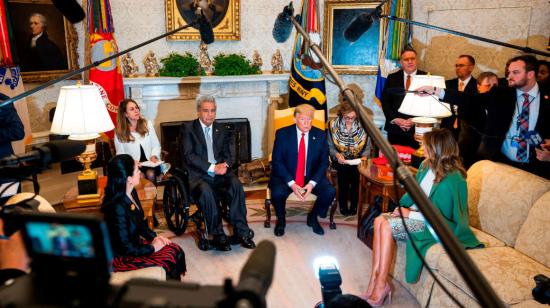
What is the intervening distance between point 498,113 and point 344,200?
181 centimetres

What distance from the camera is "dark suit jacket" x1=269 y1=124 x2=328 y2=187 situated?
15.0ft

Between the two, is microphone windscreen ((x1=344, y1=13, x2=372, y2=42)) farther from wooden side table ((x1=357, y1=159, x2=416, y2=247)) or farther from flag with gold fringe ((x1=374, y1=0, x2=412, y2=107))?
flag with gold fringe ((x1=374, y1=0, x2=412, y2=107))

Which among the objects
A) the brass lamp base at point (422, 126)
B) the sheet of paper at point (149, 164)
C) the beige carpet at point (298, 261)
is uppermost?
the brass lamp base at point (422, 126)

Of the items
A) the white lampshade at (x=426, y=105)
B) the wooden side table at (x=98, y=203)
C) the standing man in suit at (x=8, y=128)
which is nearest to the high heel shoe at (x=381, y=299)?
the white lampshade at (x=426, y=105)

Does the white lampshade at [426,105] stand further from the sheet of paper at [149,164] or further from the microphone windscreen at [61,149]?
the microphone windscreen at [61,149]

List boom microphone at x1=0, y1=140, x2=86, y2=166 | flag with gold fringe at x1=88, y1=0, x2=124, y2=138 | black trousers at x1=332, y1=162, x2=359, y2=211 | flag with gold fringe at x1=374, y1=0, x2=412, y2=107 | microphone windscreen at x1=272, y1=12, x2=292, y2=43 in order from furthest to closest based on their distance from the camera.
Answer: flag with gold fringe at x1=374, y1=0, x2=412, y2=107 < flag with gold fringe at x1=88, y1=0, x2=124, y2=138 < black trousers at x1=332, y1=162, x2=359, y2=211 < microphone windscreen at x1=272, y1=12, x2=292, y2=43 < boom microphone at x1=0, y1=140, x2=86, y2=166

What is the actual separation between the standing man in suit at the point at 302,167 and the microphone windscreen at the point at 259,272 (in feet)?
11.3

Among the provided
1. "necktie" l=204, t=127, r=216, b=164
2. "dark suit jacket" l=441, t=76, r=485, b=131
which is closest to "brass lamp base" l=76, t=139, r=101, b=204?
"necktie" l=204, t=127, r=216, b=164

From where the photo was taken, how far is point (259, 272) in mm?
908

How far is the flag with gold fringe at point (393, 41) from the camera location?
600 cm

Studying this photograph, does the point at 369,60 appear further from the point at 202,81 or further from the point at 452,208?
the point at 452,208

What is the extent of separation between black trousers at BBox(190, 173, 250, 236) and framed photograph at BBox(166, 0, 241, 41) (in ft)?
7.85

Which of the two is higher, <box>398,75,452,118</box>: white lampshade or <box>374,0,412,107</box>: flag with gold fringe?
<box>374,0,412,107</box>: flag with gold fringe

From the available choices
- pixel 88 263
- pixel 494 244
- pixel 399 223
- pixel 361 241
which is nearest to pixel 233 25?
pixel 361 241
